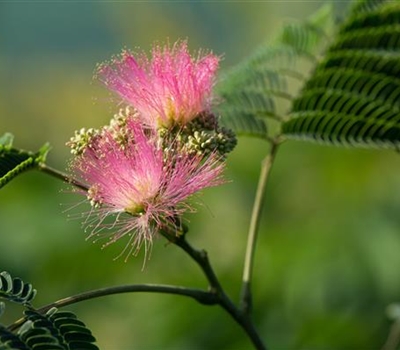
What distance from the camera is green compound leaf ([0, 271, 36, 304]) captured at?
2016 mm

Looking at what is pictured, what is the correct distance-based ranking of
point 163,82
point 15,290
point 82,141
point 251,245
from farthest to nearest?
point 251,245
point 163,82
point 82,141
point 15,290

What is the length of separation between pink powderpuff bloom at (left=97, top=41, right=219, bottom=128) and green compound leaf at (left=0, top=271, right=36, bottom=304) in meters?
0.48

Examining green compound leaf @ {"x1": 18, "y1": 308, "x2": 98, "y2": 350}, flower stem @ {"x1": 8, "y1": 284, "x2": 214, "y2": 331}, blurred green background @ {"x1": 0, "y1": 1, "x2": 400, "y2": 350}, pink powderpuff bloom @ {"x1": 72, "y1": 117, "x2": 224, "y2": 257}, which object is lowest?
blurred green background @ {"x1": 0, "y1": 1, "x2": 400, "y2": 350}

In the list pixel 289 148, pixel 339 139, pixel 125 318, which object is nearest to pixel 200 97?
pixel 339 139

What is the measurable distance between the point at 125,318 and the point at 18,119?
670 centimetres

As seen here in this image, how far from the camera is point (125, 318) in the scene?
20.9 feet

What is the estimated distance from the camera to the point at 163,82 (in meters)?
2.31

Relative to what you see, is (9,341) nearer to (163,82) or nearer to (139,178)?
(139,178)

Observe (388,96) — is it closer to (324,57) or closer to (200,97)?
(324,57)

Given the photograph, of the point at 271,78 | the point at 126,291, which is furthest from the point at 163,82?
the point at 271,78

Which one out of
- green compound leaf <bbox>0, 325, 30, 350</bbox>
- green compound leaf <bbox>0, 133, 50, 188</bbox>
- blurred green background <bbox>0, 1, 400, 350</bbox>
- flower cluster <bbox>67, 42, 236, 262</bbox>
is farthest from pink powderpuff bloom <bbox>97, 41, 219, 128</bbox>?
blurred green background <bbox>0, 1, 400, 350</bbox>

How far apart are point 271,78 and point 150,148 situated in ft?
4.06

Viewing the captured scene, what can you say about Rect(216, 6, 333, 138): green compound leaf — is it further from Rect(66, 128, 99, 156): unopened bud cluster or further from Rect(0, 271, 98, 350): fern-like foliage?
Rect(0, 271, 98, 350): fern-like foliage

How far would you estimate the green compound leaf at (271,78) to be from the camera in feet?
10.0
